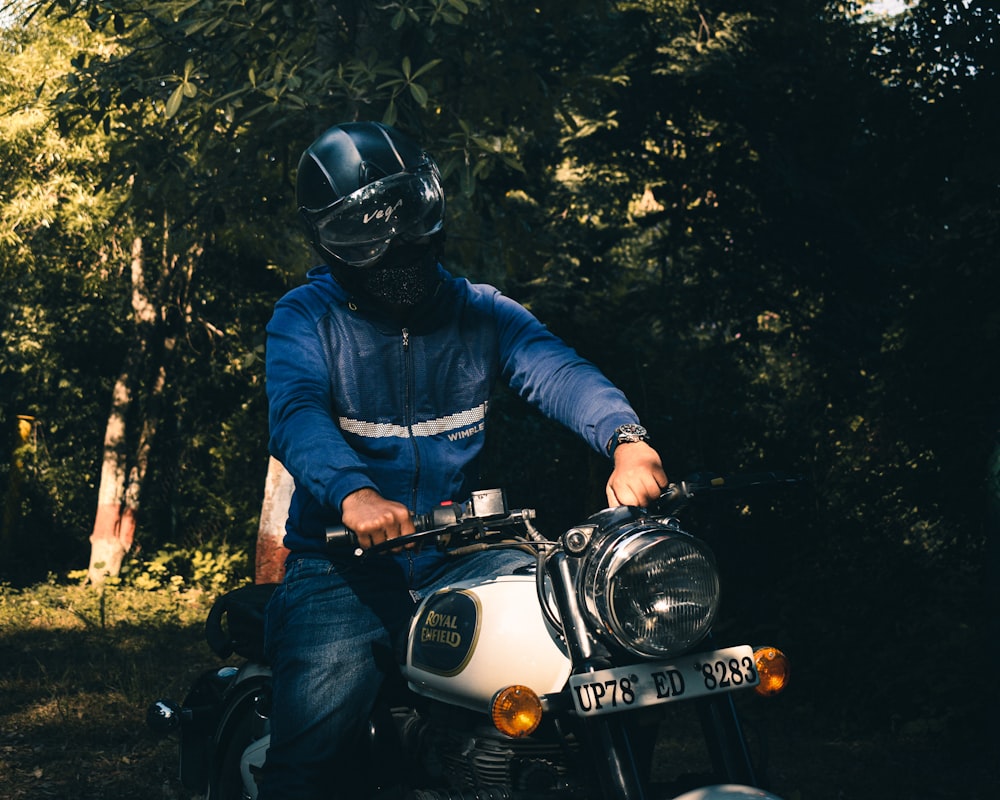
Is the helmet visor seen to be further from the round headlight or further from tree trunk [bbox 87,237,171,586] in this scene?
tree trunk [bbox 87,237,171,586]

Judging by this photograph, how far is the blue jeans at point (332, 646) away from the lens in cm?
284

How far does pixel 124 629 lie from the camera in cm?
1081

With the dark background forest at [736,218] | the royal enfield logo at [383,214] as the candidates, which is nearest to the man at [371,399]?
the royal enfield logo at [383,214]

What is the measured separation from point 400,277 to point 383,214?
0.16 meters

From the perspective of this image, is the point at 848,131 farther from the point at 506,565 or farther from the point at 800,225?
the point at 506,565

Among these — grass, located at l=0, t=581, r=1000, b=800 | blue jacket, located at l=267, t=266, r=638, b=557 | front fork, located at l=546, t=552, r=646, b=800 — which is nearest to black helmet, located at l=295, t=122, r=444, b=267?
blue jacket, located at l=267, t=266, r=638, b=557

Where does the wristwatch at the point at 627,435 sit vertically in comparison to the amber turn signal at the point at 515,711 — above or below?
above

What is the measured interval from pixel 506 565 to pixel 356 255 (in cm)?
81

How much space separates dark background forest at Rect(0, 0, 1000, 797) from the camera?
618 cm

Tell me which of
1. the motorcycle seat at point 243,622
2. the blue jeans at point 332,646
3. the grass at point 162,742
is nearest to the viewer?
the blue jeans at point 332,646

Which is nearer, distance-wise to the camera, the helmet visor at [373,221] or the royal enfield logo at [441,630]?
the royal enfield logo at [441,630]

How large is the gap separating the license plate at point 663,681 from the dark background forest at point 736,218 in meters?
3.73

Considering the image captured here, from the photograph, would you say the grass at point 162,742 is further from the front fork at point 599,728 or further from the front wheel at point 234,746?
the front fork at point 599,728

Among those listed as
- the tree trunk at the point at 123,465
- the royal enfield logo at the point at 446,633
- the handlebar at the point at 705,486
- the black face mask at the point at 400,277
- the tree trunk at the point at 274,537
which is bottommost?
the royal enfield logo at the point at 446,633
